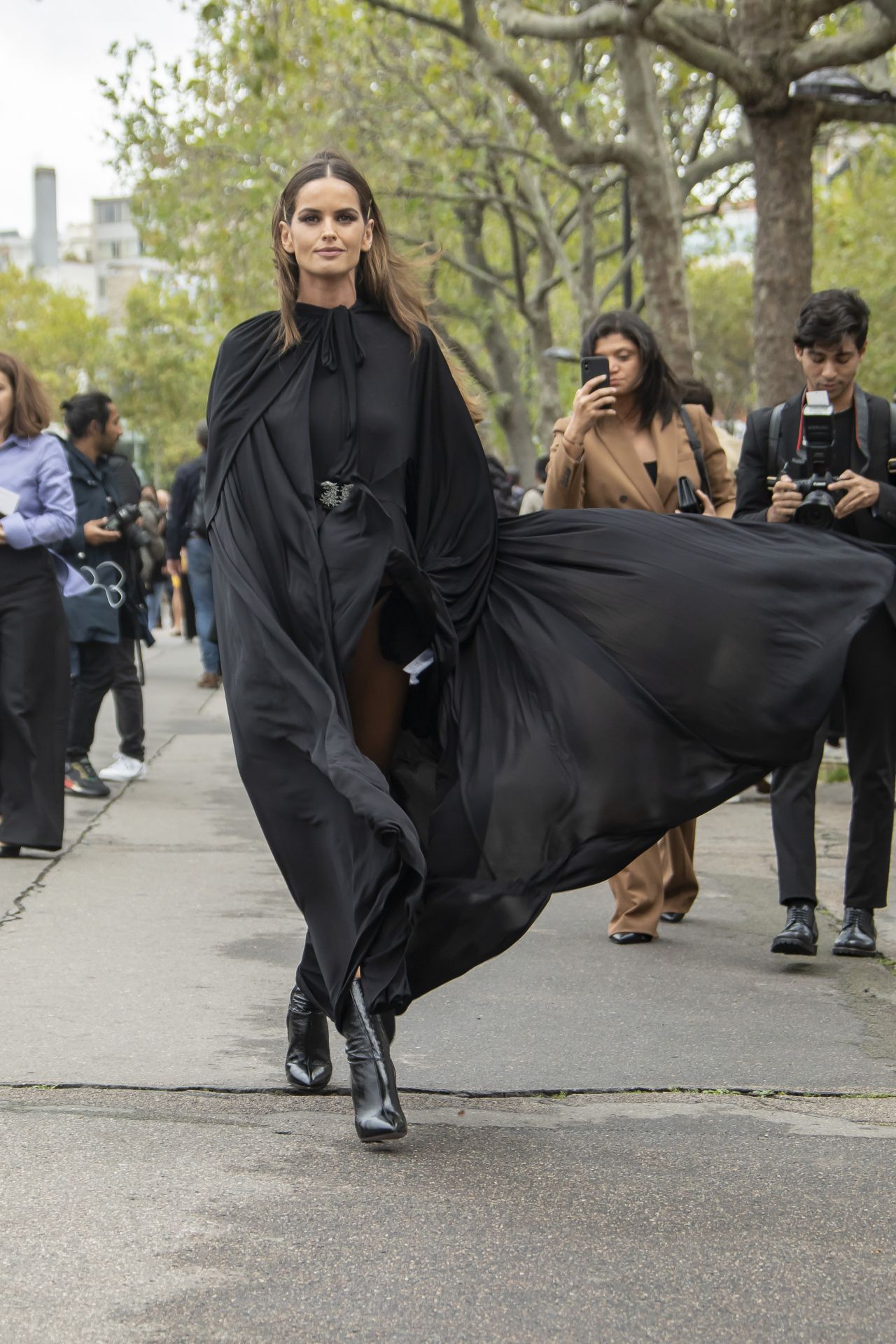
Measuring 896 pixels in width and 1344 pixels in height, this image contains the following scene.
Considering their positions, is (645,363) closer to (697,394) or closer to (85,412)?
(697,394)

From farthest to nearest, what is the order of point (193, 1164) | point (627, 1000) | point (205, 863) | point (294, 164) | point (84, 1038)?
point (294, 164) → point (205, 863) → point (627, 1000) → point (84, 1038) → point (193, 1164)

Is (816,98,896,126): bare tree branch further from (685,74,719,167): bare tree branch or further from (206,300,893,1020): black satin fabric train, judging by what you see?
(685,74,719,167): bare tree branch

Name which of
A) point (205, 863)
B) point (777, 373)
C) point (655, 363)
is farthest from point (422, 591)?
point (777, 373)

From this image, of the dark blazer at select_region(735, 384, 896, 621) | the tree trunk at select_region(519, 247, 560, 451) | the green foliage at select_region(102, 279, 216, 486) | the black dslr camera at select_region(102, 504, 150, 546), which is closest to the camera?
the dark blazer at select_region(735, 384, 896, 621)

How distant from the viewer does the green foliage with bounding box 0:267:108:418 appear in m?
74.4

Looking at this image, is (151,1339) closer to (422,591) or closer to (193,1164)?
(193,1164)

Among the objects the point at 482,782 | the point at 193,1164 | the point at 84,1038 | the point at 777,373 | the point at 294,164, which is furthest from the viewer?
the point at 294,164

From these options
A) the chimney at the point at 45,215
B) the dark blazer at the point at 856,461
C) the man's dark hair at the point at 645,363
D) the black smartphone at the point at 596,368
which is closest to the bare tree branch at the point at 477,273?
the man's dark hair at the point at 645,363

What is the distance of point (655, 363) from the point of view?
6.53 metres

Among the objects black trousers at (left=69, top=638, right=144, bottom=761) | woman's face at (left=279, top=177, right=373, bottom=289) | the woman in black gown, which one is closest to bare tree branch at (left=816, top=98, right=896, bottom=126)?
black trousers at (left=69, top=638, right=144, bottom=761)

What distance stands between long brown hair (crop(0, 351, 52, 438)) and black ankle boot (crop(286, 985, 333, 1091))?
4.04 meters

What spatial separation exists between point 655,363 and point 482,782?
2715 millimetres

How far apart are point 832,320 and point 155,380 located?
6741 centimetres

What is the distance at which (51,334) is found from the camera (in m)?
74.6
